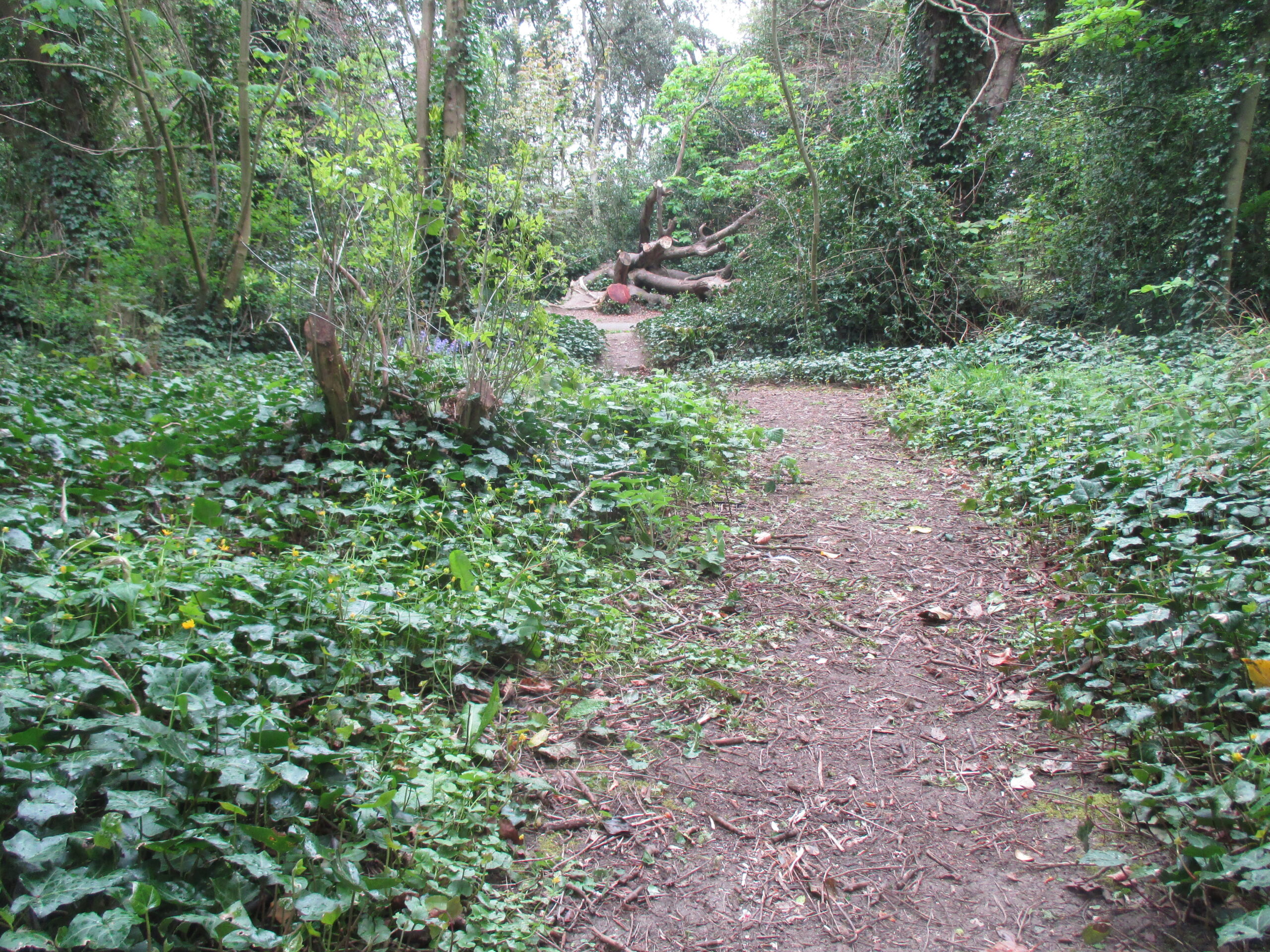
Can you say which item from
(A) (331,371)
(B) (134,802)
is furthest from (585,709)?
(A) (331,371)

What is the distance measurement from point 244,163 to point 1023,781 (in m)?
10.1

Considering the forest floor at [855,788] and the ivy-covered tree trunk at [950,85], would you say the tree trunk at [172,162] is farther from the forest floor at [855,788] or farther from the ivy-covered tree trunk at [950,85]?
the ivy-covered tree trunk at [950,85]

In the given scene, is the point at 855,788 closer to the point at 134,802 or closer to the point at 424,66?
the point at 134,802

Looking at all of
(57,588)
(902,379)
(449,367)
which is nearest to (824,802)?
(57,588)

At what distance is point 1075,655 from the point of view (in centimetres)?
266

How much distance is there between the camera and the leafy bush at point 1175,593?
1.73 metres

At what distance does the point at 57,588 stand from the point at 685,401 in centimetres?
387

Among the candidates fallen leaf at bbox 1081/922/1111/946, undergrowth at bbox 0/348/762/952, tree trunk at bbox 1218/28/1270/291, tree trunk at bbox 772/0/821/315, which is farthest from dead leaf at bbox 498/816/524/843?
tree trunk at bbox 1218/28/1270/291

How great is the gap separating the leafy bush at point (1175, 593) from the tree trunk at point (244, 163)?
7.76 metres

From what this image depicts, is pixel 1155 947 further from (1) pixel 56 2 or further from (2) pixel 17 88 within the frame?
(2) pixel 17 88

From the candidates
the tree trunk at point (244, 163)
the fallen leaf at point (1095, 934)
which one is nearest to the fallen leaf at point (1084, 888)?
the fallen leaf at point (1095, 934)

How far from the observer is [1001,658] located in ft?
9.53

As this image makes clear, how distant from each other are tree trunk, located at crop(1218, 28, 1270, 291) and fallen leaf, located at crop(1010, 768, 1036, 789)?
26.7 feet

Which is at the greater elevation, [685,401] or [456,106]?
[456,106]
